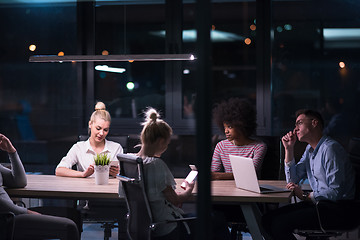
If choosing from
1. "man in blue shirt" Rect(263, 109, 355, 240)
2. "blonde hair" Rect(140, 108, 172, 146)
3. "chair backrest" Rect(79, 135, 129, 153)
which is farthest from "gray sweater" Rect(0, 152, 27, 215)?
"man in blue shirt" Rect(263, 109, 355, 240)

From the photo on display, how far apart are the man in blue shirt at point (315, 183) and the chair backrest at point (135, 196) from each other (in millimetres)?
1149

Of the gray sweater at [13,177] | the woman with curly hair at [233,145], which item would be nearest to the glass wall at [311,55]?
the woman with curly hair at [233,145]

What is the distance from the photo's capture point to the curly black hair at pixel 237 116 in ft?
16.0

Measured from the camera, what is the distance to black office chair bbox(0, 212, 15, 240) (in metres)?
3.28

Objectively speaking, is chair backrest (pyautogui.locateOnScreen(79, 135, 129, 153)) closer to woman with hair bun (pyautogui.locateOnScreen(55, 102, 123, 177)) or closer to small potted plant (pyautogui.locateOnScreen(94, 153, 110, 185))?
woman with hair bun (pyautogui.locateOnScreen(55, 102, 123, 177))

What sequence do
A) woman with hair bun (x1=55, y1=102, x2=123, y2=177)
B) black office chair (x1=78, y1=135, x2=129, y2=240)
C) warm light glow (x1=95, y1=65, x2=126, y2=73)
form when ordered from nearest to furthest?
1. black office chair (x1=78, y1=135, x2=129, y2=240)
2. woman with hair bun (x1=55, y1=102, x2=123, y2=177)
3. warm light glow (x1=95, y1=65, x2=126, y2=73)

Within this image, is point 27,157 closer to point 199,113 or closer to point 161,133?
point 161,133

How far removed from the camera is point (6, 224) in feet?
10.8

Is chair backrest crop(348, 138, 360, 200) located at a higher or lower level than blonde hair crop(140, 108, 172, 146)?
lower

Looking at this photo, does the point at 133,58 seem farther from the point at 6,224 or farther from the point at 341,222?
the point at 341,222

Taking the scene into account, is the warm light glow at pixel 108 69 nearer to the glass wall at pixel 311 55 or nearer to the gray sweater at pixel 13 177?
the glass wall at pixel 311 55

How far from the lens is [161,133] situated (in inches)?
131

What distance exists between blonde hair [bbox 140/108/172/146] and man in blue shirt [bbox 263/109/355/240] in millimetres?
1128

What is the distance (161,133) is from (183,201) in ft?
1.56
